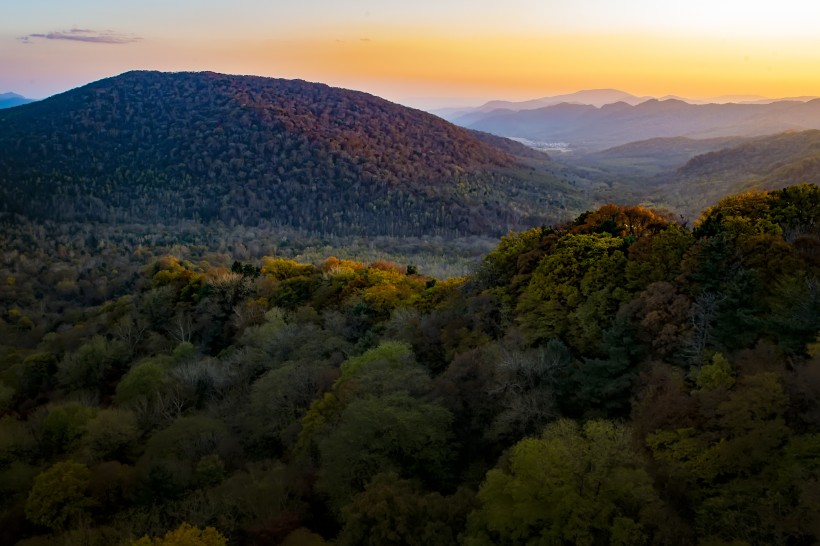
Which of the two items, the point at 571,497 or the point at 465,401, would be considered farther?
the point at 465,401

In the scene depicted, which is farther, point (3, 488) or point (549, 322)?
point (549, 322)

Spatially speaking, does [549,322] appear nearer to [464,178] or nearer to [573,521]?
[573,521]

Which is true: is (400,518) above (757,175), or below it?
below

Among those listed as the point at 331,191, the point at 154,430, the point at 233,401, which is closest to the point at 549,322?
the point at 233,401

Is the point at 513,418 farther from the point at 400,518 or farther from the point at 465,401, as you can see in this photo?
the point at 400,518

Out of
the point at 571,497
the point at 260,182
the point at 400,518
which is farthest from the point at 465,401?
the point at 260,182

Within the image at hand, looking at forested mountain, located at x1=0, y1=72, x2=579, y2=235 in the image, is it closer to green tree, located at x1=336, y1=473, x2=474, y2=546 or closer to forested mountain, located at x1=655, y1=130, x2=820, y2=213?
forested mountain, located at x1=655, y1=130, x2=820, y2=213

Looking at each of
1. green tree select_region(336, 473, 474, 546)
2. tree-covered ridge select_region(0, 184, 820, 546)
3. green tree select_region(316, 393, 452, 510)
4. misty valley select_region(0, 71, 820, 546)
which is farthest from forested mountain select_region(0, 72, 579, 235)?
green tree select_region(336, 473, 474, 546)

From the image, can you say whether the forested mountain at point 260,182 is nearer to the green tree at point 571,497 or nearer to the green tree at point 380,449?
the green tree at point 380,449
